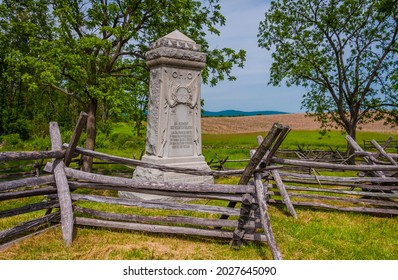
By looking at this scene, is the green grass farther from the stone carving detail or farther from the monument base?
the stone carving detail

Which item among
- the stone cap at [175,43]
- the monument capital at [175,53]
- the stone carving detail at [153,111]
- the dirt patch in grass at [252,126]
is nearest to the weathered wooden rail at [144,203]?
the stone carving detail at [153,111]

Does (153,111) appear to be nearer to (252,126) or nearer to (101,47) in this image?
(101,47)

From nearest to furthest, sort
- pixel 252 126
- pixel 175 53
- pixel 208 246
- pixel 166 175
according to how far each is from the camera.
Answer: pixel 208 246, pixel 166 175, pixel 175 53, pixel 252 126

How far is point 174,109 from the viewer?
26.5ft

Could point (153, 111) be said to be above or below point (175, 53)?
below

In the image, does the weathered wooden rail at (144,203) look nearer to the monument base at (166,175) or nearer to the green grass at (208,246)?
the green grass at (208,246)

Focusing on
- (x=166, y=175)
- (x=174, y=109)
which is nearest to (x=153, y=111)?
(x=174, y=109)

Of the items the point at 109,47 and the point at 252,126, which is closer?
the point at 109,47

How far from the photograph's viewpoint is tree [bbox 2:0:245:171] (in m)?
11.3

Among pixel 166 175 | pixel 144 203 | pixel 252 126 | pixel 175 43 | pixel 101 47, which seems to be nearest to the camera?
pixel 144 203

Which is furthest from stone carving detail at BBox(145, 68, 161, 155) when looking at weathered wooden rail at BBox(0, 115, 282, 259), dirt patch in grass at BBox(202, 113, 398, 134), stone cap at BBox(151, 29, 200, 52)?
dirt patch in grass at BBox(202, 113, 398, 134)

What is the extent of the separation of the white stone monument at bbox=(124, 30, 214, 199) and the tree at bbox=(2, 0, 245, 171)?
137 inches

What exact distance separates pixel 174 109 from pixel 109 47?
525 centimetres

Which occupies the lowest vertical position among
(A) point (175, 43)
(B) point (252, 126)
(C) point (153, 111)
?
(B) point (252, 126)
